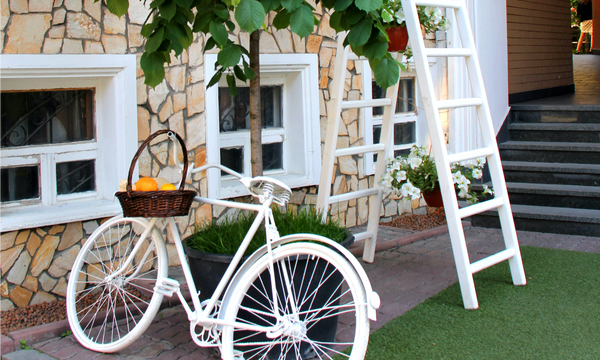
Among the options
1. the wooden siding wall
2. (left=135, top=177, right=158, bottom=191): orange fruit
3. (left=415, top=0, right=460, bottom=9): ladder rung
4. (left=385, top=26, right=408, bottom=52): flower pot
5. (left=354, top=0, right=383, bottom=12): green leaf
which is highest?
the wooden siding wall

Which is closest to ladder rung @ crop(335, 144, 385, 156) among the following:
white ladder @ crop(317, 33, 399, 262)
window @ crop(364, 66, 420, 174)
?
white ladder @ crop(317, 33, 399, 262)

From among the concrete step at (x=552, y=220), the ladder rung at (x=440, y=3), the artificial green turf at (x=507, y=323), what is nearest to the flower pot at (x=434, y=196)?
the artificial green turf at (x=507, y=323)

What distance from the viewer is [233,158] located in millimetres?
5031

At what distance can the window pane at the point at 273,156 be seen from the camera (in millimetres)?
5318

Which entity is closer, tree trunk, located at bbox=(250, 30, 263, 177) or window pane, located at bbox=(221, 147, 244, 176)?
tree trunk, located at bbox=(250, 30, 263, 177)

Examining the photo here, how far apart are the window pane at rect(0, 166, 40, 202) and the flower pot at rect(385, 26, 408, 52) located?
2.40m

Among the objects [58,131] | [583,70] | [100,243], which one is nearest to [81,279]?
[100,243]

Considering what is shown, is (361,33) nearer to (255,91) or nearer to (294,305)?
(255,91)

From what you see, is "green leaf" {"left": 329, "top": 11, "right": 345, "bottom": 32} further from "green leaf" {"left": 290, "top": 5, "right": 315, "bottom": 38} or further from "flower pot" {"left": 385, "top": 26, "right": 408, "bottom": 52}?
"flower pot" {"left": 385, "top": 26, "right": 408, "bottom": 52}

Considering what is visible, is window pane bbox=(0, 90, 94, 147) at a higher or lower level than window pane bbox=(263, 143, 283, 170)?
higher

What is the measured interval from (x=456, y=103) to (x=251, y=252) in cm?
170

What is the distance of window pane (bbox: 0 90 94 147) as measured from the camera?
12.5 ft

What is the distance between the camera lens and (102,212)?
403 centimetres

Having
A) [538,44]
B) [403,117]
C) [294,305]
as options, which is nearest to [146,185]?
[294,305]
